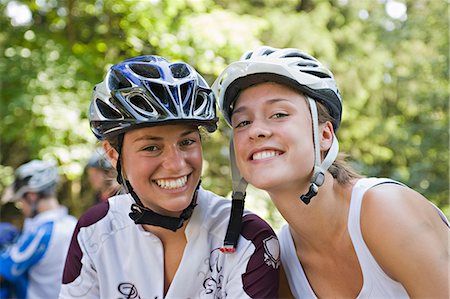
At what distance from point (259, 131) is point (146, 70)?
73cm

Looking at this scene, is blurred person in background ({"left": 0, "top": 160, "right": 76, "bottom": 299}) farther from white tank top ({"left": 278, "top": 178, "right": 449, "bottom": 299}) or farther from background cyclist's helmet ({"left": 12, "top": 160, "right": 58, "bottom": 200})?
white tank top ({"left": 278, "top": 178, "right": 449, "bottom": 299})

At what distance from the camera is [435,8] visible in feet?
46.3

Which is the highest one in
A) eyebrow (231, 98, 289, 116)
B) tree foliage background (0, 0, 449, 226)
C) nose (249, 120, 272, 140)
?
eyebrow (231, 98, 289, 116)

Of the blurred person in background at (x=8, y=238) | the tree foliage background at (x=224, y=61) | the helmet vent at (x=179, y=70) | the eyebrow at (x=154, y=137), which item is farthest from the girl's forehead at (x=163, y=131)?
the tree foliage background at (x=224, y=61)

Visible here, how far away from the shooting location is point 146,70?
2811 mm

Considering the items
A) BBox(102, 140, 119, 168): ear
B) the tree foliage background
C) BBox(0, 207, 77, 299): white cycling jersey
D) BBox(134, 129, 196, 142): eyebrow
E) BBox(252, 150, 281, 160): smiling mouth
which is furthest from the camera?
the tree foliage background

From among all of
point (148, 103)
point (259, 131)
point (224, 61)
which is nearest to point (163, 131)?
point (148, 103)

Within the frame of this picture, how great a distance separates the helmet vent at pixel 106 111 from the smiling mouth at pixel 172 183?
1.32ft

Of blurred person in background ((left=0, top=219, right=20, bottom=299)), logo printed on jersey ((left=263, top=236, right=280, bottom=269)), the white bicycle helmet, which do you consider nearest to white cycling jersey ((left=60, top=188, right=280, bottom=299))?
logo printed on jersey ((left=263, top=236, right=280, bottom=269))

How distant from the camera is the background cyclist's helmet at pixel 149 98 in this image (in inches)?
103

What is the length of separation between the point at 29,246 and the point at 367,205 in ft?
10.9

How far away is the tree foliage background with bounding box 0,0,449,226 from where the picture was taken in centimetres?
796

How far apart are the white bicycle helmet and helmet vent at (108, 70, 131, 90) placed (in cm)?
50

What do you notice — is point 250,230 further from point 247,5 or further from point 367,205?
point 247,5
